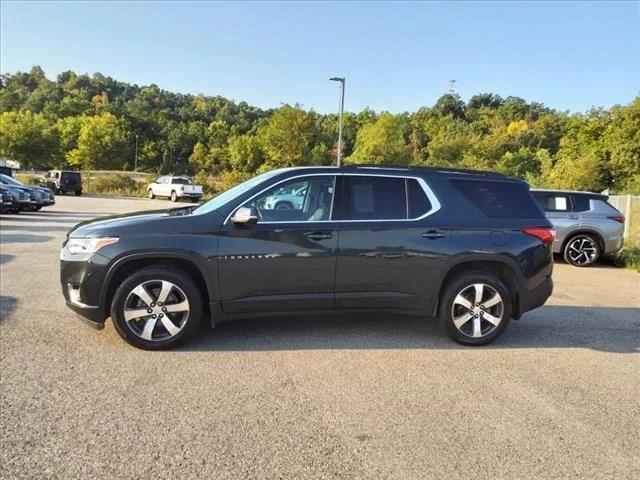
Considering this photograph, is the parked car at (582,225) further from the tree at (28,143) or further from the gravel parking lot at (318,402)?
the tree at (28,143)

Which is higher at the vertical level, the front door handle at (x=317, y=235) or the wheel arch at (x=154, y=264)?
the front door handle at (x=317, y=235)

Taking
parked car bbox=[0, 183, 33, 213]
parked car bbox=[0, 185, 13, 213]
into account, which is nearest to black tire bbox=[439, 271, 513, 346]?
parked car bbox=[0, 185, 13, 213]

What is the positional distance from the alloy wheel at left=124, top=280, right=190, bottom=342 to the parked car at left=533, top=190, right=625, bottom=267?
29.0 feet

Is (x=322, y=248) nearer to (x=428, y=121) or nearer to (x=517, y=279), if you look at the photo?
(x=517, y=279)

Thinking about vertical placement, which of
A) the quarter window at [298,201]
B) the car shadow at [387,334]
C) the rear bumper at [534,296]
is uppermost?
the quarter window at [298,201]

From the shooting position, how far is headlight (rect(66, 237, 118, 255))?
4445 millimetres

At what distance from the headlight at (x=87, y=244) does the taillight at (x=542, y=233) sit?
4.08 m

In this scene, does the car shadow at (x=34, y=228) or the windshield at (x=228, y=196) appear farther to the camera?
the car shadow at (x=34, y=228)

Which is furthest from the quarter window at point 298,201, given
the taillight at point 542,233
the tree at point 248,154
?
the tree at point 248,154

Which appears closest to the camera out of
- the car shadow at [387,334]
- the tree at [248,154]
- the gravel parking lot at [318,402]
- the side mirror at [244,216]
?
the gravel parking lot at [318,402]

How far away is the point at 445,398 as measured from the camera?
148 inches

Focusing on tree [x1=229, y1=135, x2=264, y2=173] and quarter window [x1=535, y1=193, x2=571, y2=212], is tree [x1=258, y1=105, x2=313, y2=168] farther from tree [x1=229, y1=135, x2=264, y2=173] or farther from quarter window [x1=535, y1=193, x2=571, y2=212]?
quarter window [x1=535, y1=193, x2=571, y2=212]

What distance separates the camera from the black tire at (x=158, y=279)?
447cm

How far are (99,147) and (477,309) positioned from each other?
3224 inches
